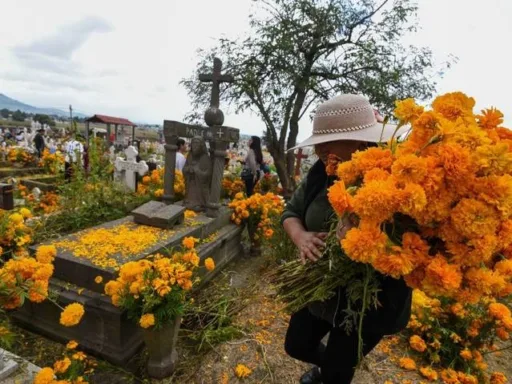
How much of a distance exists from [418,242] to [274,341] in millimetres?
1993

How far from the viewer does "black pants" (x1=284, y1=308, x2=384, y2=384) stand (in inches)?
59.8

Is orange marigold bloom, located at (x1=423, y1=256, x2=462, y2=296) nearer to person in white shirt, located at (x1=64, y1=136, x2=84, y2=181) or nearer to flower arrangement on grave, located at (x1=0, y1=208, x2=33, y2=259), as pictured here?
flower arrangement on grave, located at (x1=0, y1=208, x2=33, y2=259)

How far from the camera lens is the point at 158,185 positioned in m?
5.47

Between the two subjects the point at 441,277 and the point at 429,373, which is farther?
the point at 429,373

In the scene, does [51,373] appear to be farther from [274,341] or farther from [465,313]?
[465,313]

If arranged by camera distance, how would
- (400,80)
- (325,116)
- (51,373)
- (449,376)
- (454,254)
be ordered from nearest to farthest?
(454,254)
(51,373)
(325,116)
(449,376)
(400,80)

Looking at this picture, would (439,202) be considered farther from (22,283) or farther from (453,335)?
(453,335)

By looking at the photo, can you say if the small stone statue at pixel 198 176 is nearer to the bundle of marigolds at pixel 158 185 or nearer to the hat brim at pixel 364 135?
the bundle of marigolds at pixel 158 185

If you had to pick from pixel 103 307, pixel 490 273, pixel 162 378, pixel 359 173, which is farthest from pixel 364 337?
pixel 103 307

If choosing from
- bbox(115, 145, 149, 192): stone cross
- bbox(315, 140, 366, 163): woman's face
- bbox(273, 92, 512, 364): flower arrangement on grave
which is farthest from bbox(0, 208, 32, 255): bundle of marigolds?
bbox(115, 145, 149, 192): stone cross

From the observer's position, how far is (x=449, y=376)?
2.21m

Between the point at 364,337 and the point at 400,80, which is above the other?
the point at 400,80

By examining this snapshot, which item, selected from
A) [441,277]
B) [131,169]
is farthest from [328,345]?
[131,169]

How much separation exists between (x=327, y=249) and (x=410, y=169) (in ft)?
1.81
